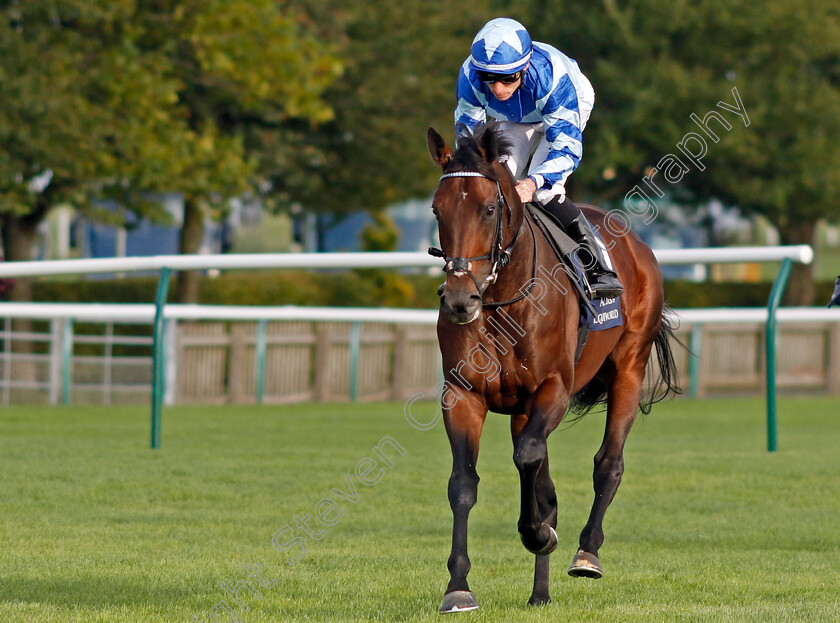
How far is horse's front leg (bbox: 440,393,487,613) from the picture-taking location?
453 centimetres

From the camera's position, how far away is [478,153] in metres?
4.67

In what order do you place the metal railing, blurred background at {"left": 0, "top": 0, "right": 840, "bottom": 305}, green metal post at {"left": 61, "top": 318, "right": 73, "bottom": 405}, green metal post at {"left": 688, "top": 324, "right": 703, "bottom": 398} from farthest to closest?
1. green metal post at {"left": 688, "top": 324, "right": 703, "bottom": 398}
2. blurred background at {"left": 0, "top": 0, "right": 840, "bottom": 305}
3. green metal post at {"left": 61, "top": 318, "right": 73, "bottom": 405}
4. the metal railing

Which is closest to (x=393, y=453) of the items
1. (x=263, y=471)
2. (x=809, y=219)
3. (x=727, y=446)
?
(x=263, y=471)

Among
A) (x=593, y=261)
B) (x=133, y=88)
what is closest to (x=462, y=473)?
(x=593, y=261)

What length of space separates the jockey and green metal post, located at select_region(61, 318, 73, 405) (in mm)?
10248

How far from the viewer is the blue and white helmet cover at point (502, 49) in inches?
203

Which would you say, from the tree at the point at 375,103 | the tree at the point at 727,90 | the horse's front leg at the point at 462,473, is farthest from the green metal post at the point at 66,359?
the tree at the point at 727,90

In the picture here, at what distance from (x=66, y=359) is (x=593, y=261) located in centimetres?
1052

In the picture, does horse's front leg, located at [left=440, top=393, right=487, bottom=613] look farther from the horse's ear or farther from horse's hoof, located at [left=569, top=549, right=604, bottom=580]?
the horse's ear

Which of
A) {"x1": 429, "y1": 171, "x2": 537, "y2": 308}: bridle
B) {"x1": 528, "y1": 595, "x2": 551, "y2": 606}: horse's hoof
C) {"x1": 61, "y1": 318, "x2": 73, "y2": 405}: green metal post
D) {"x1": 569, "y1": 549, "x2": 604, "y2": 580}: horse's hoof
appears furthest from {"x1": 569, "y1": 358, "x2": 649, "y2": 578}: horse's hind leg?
{"x1": 61, "y1": 318, "x2": 73, "y2": 405}: green metal post

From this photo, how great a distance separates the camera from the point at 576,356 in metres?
5.38

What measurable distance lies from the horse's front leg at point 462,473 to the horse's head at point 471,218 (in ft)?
1.29

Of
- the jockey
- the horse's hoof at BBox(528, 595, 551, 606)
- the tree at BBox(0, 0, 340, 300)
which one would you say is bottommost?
the horse's hoof at BBox(528, 595, 551, 606)

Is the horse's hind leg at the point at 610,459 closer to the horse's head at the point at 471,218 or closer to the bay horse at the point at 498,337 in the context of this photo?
the bay horse at the point at 498,337
